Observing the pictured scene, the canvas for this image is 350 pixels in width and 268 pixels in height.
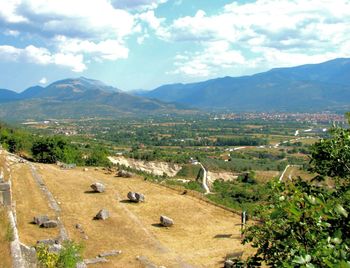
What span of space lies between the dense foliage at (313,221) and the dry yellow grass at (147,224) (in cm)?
1437

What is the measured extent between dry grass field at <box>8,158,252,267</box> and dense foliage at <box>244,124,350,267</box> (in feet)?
47.3

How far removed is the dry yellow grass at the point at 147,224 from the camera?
2145cm

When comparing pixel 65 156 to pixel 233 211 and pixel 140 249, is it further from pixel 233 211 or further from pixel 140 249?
pixel 140 249

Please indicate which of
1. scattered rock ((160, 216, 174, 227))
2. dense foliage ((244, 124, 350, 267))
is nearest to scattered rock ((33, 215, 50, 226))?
scattered rock ((160, 216, 174, 227))

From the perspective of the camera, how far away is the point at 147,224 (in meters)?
26.0

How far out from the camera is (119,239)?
23.0 metres

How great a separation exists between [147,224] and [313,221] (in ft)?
70.7

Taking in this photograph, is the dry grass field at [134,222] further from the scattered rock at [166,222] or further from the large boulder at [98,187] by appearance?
the large boulder at [98,187]

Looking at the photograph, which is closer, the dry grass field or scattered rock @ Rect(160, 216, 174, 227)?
the dry grass field

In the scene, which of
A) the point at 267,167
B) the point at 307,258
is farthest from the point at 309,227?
the point at 267,167

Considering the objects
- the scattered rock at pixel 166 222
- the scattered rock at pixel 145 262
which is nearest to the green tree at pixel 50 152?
the scattered rock at pixel 166 222

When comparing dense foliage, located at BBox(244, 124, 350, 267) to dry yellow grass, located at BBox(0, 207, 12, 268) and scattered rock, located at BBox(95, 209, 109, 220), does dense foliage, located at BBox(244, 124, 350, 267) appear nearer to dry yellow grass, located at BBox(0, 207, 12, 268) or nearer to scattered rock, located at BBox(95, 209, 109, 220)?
dry yellow grass, located at BBox(0, 207, 12, 268)

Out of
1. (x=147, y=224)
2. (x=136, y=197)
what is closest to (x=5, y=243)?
(x=147, y=224)

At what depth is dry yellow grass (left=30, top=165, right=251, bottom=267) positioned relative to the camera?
21.5 m
